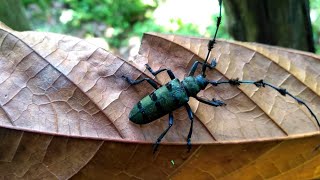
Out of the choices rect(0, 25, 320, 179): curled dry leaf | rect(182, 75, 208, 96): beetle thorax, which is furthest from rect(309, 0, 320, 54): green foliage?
rect(182, 75, 208, 96): beetle thorax

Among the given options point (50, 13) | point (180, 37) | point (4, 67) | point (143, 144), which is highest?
point (180, 37)

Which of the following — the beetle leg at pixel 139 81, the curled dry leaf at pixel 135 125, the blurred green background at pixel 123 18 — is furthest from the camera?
the blurred green background at pixel 123 18

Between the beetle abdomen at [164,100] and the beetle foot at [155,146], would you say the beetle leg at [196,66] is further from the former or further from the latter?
the beetle foot at [155,146]

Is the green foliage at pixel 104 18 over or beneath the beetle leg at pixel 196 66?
beneath

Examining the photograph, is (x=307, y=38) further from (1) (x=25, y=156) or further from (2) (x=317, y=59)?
(1) (x=25, y=156)

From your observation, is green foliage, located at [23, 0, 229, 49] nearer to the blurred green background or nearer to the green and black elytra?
the blurred green background

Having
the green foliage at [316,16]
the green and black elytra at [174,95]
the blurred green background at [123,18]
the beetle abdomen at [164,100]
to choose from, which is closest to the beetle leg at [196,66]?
the green and black elytra at [174,95]

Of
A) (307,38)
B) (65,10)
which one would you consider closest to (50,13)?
(65,10)
